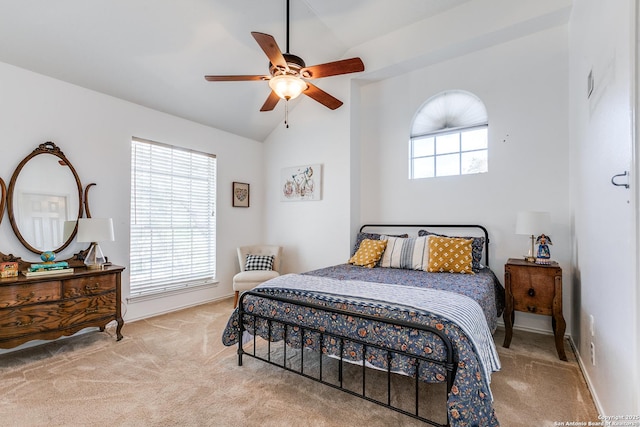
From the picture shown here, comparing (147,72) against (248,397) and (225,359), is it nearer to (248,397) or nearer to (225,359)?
(225,359)

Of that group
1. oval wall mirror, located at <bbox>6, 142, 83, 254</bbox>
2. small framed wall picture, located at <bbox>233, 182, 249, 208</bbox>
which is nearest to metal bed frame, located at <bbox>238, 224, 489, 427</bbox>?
oval wall mirror, located at <bbox>6, 142, 83, 254</bbox>

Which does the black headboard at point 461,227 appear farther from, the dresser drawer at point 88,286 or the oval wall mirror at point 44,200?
the oval wall mirror at point 44,200

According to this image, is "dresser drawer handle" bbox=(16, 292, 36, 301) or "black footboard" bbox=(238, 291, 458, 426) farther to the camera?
"dresser drawer handle" bbox=(16, 292, 36, 301)

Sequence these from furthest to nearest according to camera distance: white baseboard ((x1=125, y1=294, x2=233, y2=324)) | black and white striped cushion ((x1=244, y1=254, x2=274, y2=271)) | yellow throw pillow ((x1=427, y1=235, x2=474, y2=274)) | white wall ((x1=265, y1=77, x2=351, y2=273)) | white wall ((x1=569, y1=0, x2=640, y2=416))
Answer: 1. black and white striped cushion ((x1=244, y1=254, x2=274, y2=271))
2. white wall ((x1=265, y1=77, x2=351, y2=273))
3. white baseboard ((x1=125, y1=294, x2=233, y2=324))
4. yellow throw pillow ((x1=427, y1=235, x2=474, y2=274))
5. white wall ((x1=569, y1=0, x2=640, y2=416))

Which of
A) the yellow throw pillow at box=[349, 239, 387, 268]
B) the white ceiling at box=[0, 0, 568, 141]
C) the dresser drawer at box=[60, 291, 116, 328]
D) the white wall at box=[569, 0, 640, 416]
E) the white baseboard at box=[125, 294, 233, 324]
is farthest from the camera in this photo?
the white baseboard at box=[125, 294, 233, 324]

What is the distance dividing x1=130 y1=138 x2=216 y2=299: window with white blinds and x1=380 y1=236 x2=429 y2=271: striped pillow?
2.58m

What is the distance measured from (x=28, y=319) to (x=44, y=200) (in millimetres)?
1109

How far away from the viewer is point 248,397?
2.04 m

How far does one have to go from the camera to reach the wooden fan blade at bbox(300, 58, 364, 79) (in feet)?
7.67

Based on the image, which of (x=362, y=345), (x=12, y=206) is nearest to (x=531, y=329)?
(x=362, y=345)

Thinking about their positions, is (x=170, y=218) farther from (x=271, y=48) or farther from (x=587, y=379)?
(x=587, y=379)

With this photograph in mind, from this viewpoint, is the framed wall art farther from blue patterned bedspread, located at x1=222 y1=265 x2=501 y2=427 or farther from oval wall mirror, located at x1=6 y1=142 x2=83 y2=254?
oval wall mirror, located at x1=6 y1=142 x2=83 y2=254

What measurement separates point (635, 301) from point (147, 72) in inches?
165

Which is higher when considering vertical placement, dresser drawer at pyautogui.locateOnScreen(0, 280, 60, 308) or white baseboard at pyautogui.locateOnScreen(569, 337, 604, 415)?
dresser drawer at pyautogui.locateOnScreen(0, 280, 60, 308)
